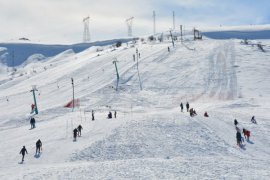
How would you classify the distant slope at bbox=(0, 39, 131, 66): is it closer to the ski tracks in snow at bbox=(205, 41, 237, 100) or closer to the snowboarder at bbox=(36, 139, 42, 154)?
the ski tracks in snow at bbox=(205, 41, 237, 100)

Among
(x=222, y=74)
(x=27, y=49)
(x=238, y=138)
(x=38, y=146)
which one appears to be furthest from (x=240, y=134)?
(x=27, y=49)

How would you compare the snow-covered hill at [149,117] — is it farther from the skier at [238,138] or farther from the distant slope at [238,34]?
the distant slope at [238,34]

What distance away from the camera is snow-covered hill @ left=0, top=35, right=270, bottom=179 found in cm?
3123

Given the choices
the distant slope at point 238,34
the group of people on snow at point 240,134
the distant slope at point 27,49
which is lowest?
the group of people on snow at point 240,134

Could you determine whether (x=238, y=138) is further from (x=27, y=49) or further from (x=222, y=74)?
(x=27, y=49)

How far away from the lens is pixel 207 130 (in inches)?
1622

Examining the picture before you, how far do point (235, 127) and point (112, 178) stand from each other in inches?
781

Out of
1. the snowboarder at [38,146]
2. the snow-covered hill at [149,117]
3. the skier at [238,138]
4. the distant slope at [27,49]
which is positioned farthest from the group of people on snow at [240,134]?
the distant slope at [27,49]

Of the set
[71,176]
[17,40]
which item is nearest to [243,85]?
[71,176]

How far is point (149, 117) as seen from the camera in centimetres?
4412

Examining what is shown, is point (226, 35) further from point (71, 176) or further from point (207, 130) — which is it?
point (71, 176)

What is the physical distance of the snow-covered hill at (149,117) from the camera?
31.2 meters

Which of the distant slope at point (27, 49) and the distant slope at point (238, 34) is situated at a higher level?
the distant slope at point (238, 34)

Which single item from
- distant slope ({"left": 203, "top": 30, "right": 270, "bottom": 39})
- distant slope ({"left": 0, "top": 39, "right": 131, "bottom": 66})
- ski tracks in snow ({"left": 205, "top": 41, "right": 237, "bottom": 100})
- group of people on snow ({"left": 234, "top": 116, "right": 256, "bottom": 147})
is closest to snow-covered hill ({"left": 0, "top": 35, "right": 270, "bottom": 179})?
ski tracks in snow ({"left": 205, "top": 41, "right": 237, "bottom": 100})
